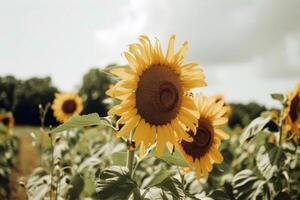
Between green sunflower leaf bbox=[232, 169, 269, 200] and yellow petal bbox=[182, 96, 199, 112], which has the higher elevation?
yellow petal bbox=[182, 96, 199, 112]

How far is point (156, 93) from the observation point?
243cm

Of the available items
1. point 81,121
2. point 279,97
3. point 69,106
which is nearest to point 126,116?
point 81,121

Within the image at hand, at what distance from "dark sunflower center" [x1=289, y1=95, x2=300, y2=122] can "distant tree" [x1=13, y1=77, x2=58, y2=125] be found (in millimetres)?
52024

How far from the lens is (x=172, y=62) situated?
244 centimetres

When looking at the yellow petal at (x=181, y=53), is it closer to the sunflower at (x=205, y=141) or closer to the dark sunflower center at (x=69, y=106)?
the sunflower at (x=205, y=141)

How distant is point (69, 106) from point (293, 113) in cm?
460

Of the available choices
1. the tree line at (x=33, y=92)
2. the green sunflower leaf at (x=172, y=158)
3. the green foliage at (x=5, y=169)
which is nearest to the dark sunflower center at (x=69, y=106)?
the green foliage at (x=5, y=169)

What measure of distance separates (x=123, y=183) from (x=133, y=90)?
45cm

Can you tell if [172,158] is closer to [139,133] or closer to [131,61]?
[139,133]

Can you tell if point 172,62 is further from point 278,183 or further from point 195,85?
point 278,183

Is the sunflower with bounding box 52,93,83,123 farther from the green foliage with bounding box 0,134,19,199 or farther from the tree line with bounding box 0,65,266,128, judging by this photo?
the tree line with bounding box 0,65,266,128

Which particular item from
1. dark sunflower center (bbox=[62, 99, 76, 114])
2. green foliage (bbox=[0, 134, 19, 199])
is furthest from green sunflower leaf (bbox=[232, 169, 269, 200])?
dark sunflower center (bbox=[62, 99, 76, 114])

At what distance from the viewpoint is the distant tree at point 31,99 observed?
5472cm

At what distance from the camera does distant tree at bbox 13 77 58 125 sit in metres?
54.7
